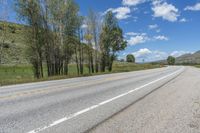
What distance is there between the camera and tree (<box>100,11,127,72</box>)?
46531mm

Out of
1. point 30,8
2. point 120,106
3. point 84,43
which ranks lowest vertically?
point 120,106

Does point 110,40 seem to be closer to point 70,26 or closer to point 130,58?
point 70,26

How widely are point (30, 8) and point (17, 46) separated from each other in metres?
67.6

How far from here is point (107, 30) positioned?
155ft

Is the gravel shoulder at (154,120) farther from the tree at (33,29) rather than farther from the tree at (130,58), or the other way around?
the tree at (130,58)

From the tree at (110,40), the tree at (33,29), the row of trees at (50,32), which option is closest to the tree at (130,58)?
the tree at (110,40)

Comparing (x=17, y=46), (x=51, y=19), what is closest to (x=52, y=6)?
(x=51, y=19)

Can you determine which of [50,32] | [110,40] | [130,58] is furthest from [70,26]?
[130,58]

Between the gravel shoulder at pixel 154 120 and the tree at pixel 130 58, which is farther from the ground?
the tree at pixel 130 58

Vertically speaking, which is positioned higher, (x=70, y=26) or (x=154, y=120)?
(x=70, y=26)

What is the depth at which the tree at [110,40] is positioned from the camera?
46.5 metres

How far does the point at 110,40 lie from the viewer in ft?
153

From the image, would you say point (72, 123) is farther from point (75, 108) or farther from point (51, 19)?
point (51, 19)

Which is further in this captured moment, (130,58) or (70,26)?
(130,58)
